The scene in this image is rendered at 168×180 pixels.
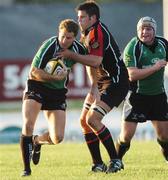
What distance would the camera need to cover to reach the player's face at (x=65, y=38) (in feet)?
41.5

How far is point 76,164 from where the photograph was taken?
49.2 ft

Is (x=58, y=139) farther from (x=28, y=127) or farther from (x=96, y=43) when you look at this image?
(x=96, y=43)

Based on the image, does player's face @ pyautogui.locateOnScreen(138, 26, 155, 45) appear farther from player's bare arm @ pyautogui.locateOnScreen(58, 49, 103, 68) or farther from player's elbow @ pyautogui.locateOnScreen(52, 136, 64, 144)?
player's elbow @ pyautogui.locateOnScreen(52, 136, 64, 144)

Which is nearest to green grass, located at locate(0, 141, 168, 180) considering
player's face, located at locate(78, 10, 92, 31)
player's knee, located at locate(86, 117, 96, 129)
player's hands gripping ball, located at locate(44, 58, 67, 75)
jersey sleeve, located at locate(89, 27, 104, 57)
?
player's knee, located at locate(86, 117, 96, 129)

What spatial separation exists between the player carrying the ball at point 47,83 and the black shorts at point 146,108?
115 centimetres

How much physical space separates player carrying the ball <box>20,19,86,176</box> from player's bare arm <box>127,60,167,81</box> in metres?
0.84

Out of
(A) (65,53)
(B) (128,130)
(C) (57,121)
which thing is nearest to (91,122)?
(C) (57,121)

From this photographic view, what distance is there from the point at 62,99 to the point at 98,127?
72 centimetres

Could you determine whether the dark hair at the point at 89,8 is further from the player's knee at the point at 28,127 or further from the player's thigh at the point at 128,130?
the player's thigh at the point at 128,130

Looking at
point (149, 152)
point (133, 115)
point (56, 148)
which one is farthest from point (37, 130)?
point (133, 115)

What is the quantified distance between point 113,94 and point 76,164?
2.16 metres

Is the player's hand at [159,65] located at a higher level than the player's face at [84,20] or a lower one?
lower

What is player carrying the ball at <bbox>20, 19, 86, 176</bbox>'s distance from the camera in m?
12.8

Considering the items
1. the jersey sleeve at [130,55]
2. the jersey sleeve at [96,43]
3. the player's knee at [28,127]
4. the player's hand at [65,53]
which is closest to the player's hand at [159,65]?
the jersey sleeve at [130,55]
